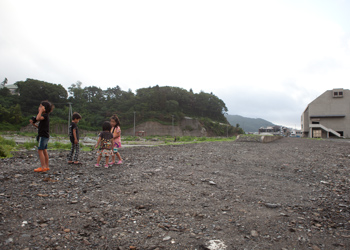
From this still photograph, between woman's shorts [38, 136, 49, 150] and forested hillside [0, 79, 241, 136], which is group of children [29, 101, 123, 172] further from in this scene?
forested hillside [0, 79, 241, 136]

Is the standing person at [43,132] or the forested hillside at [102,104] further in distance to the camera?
the forested hillside at [102,104]

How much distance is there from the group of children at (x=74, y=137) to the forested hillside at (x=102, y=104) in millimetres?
61622

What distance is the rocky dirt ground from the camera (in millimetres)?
2486

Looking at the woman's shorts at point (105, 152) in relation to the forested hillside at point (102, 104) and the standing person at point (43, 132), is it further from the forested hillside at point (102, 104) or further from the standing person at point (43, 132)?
the forested hillside at point (102, 104)

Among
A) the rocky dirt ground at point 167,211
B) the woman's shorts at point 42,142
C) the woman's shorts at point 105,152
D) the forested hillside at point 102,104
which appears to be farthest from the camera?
the forested hillside at point 102,104

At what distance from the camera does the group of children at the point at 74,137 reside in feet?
16.8

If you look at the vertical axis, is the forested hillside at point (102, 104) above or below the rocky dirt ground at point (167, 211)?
above

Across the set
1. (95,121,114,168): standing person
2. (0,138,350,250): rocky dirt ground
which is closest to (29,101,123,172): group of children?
(95,121,114,168): standing person

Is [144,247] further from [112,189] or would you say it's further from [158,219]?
[112,189]

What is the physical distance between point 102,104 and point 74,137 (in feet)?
269

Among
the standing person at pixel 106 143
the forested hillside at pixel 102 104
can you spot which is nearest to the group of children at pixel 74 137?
the standing person at pixel 106 143

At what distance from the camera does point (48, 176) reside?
Result: 187 inches

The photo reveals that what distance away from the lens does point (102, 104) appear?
3287 inches

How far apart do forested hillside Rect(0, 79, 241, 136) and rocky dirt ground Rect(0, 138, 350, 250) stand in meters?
64.1
